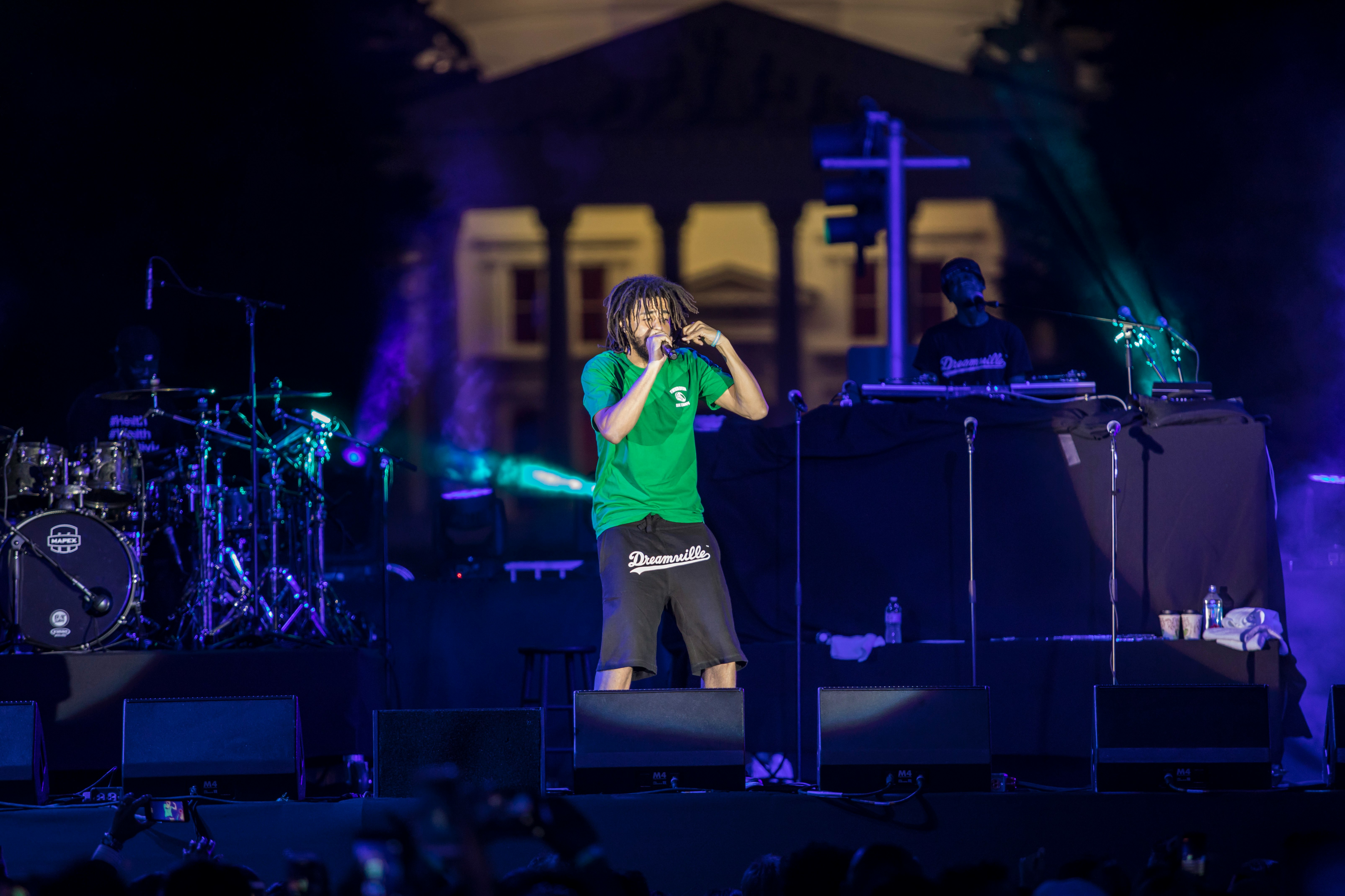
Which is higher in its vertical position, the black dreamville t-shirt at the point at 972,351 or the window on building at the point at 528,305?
the window on building at the point at 528,305

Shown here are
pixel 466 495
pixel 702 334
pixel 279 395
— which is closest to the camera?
pixel 702 334

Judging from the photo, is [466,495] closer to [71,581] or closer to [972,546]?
[71,581]

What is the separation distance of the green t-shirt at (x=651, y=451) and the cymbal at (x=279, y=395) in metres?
3.20

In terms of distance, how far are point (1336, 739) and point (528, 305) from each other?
1870 centimetres

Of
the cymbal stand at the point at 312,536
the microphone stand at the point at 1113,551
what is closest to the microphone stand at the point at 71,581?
the cymbal stand at the point at 312,536

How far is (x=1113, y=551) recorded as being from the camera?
664 cm

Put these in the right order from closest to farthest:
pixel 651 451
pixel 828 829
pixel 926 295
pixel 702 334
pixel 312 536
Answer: pixel 828 829, pixel 702 334, pixel 651 451, pixel 312 536, pixel 926 295

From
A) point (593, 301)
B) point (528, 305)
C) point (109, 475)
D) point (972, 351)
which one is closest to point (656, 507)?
point (972, 351)

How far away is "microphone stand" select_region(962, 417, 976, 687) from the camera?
6.62 metres

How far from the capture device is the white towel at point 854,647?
673 cm

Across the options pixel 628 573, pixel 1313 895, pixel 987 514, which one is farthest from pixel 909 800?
pixel 987 514

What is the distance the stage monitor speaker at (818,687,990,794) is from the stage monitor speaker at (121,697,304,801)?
1919mm

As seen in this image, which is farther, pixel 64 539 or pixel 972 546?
pixel 64 539

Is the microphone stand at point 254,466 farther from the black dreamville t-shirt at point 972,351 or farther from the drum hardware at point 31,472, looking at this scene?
the black dreamville t-shirt at point 972,351
